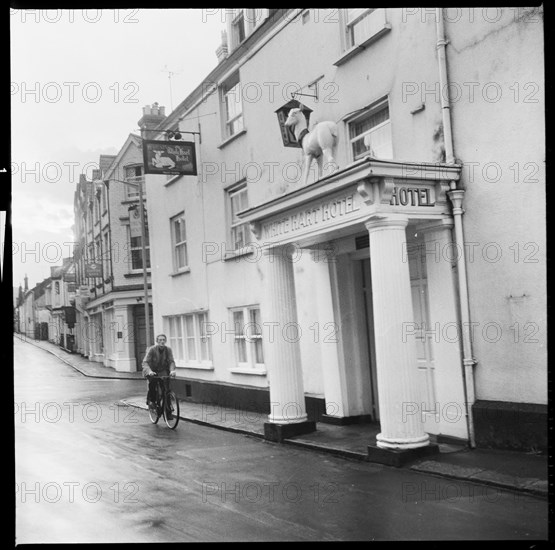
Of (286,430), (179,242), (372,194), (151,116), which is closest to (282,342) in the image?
(286,430)

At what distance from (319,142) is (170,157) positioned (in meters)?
6.16

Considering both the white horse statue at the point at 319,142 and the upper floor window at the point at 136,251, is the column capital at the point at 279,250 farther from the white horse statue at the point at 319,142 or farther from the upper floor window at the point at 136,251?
the upper floor window at the point at 136,251

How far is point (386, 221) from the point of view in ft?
28.6

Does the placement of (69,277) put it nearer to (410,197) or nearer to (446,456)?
(410,197)

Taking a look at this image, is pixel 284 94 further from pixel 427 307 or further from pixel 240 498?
pixel 240 498

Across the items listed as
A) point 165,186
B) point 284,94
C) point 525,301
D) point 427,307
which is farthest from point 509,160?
point 165,186

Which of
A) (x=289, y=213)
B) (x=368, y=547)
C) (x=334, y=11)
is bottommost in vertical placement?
(x=368, y=547)

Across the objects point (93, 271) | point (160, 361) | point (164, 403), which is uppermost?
point (93, 271)

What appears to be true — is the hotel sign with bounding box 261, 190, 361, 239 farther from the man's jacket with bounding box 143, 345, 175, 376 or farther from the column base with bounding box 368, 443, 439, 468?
the man's jacket with bounding box 143, 345, 175, 376

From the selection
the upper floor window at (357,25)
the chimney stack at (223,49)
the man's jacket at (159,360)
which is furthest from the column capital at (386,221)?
the chimney stack at (223,49)

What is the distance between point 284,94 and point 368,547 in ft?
31.7

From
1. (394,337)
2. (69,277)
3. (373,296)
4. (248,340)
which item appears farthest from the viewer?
(69,277)

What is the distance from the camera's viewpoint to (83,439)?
39.5ft

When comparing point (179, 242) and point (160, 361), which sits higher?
point (179, 242)
